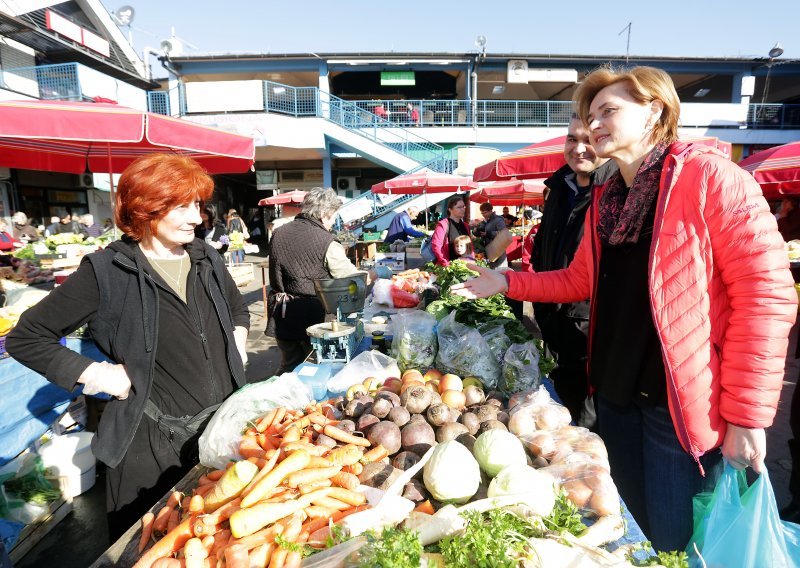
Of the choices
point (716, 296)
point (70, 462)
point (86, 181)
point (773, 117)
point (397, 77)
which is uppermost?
point (397, 77)

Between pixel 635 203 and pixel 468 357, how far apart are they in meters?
1.25

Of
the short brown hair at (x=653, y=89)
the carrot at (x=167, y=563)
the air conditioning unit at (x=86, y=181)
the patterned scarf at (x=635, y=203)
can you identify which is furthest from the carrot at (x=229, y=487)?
the air conditioning unit at (x=86, y=181)

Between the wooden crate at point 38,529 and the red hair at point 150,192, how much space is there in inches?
90.5

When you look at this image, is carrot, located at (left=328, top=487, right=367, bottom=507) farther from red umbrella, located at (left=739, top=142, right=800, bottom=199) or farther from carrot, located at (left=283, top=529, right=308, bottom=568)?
red umbrella, located at (left=739, top=142, right=800, bottom=199)

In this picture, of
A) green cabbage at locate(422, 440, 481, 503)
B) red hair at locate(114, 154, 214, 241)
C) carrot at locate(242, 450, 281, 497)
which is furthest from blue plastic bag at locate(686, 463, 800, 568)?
red hair at locate(114, 154, 214, 241)

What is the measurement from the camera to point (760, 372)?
4.42ft

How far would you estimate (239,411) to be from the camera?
1.97m

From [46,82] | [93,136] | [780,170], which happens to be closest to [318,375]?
[93,136]

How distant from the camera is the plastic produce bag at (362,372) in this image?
98.5 inches

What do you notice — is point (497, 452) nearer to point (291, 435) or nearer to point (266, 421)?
point (291, 435)

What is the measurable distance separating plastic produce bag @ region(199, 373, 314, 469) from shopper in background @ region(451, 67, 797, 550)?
4.72 ft

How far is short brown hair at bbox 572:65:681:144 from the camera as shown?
1.57 m

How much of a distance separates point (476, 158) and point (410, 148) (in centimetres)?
332

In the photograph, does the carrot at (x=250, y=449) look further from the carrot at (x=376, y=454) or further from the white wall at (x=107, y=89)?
the white wall at (x=107, y=89)
